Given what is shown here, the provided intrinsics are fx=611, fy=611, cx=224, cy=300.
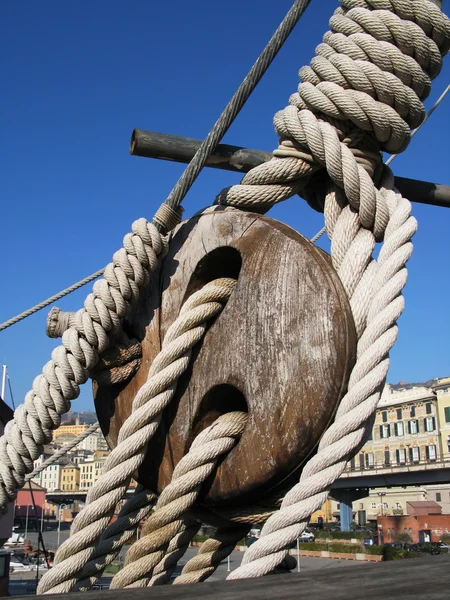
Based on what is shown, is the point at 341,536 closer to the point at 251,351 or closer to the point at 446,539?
the point at 446,539

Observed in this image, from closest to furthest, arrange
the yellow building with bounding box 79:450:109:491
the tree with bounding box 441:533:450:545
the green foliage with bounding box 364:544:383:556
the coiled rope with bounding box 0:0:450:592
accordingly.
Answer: the coiled rope with bounding box 0:0:450:592
the green foliage with bounding box 364:544:383:556
the tree with bounding box 441:533:450:545
the yellow building with bounding box 79:450:109:491

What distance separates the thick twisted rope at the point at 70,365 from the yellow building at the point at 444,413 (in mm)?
33797

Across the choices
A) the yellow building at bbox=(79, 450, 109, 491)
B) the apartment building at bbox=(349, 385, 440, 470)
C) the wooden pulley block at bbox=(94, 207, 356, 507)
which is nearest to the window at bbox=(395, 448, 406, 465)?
the apartment building at bbox=(349, 385, 440, 470)

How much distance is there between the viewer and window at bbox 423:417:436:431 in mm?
33656

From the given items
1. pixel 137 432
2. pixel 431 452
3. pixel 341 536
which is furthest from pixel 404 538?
pixel 137 432

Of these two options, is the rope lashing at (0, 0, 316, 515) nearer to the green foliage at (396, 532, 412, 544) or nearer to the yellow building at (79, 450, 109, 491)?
the green foliage at (396, 532, 412, 544)

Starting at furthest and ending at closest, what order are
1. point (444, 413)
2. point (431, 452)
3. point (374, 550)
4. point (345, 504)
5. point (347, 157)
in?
point (431, 452), point (444, 413), point (345, 504), point (374, 550), point (347, 157)

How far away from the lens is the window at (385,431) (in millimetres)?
36703

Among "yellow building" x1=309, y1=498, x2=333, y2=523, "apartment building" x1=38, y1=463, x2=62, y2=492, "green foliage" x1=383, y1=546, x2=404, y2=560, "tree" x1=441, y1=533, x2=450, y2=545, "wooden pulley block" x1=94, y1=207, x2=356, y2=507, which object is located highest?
"wooden pulley block" x1=94, y1=207, x2=356, y2=507

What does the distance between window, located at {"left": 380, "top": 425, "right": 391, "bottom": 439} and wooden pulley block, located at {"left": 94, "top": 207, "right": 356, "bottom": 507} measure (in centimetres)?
3727

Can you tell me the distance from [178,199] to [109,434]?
66cm

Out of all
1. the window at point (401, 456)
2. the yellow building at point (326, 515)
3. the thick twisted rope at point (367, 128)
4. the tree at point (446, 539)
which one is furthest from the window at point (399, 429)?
the thick twisted rope at point (367, 128)

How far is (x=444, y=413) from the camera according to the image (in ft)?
108

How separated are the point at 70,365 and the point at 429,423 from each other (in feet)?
115
